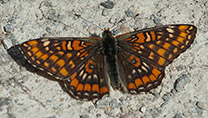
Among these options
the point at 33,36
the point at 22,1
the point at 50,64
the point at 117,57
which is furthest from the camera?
the point at 22,1

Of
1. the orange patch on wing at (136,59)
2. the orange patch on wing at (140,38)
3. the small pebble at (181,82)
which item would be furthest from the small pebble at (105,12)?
the small pebble at (181,82)

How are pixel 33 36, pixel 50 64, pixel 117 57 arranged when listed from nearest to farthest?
pixel 50 64, pixel 117 57, pixel 33 36

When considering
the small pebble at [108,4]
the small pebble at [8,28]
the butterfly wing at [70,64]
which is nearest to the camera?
the butterfly wing at [70,64]

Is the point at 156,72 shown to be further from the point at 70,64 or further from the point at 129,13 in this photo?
the point at 129,13

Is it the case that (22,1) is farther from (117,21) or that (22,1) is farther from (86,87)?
(86,87)

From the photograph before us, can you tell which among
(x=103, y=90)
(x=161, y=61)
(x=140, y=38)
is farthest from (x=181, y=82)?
(x=103, y=90)

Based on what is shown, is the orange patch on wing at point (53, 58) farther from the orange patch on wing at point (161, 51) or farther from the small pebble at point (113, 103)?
the orange patch on wing at point (161, 51)

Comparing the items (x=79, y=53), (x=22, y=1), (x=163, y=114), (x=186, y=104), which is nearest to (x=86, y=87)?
(x=79, y=53)

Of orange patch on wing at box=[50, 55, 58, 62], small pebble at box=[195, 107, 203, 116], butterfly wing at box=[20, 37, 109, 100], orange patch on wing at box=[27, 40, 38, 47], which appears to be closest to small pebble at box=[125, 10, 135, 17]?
butterfly wing at box=[20, 37, 109, 100]

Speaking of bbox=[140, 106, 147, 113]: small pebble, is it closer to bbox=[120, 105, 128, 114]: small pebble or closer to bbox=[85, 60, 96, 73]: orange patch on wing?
bbox=[120, 105, 128, 114]: small pebble

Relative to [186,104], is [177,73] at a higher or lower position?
higher
